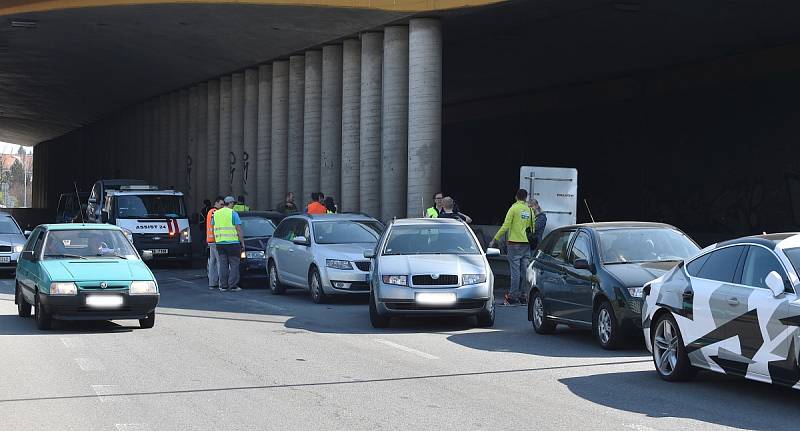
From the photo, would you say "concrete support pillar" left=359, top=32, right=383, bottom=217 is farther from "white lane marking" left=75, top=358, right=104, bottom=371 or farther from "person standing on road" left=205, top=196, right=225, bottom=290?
"white lane marking" left=75, top=358, right=104, bottom=371

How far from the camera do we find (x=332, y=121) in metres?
37.0

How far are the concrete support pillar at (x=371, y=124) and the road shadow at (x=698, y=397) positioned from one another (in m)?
22.4

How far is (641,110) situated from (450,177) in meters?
18.9

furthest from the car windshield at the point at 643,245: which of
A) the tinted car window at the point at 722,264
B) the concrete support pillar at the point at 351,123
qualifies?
the concrete support pillar at the point at 351,123

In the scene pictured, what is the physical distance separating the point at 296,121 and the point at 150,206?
9473mm

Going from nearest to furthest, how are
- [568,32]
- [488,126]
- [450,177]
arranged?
[568,32], [488,126], [450,177]

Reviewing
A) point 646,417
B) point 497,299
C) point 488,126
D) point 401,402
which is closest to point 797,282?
→ point 646,417

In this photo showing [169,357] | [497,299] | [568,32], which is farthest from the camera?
[568,32]

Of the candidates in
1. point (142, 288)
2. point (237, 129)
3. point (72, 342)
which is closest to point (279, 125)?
point (237, 129)

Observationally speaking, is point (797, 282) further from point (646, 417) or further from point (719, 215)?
point (719, 215)

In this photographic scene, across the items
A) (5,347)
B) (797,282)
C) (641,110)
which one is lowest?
(5,347)

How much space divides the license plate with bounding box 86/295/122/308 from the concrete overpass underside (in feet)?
45.6

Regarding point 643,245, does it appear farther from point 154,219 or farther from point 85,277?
point 154,219

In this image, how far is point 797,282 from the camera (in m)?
9.05
